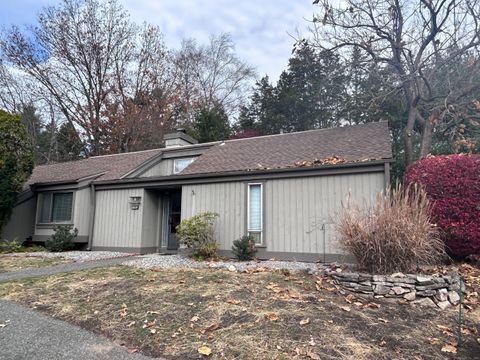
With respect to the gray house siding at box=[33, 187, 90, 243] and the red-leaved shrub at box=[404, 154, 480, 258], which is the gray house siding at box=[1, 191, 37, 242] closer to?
the gray house siding at box=[33, 187, 90, 243]

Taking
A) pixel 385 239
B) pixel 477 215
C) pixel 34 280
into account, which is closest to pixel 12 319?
pixel 34 280

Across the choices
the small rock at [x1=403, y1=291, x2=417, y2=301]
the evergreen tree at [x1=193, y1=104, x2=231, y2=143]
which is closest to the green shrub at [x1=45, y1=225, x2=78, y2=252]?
the evergreen tree at [x1=193, y1=104, x2=231, y2=143]

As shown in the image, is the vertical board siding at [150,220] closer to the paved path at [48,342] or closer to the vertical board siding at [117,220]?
the vertical board siding at [117,220]

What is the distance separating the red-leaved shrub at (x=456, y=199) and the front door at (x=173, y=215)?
7.50 metres

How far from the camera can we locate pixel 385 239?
223 inches

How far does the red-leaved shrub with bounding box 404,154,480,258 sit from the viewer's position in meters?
7.02

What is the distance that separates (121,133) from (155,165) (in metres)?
10.6

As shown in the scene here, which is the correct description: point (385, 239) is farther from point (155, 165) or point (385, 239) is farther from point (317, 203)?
point (155, 165)

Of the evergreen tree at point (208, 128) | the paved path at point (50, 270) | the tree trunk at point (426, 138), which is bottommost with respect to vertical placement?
the paved path at point (50, 270)

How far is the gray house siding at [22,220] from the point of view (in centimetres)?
1303

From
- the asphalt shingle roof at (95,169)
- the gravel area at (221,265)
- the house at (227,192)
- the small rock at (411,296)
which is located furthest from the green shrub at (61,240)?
the small rock at (411,296)

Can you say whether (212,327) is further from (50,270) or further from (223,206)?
(223,206)

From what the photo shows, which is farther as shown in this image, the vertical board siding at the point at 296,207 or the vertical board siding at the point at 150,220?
the vertical board siding at the point at 150,220

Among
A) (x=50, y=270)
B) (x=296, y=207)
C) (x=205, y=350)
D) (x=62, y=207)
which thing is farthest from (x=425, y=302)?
(x=62, y=207)
